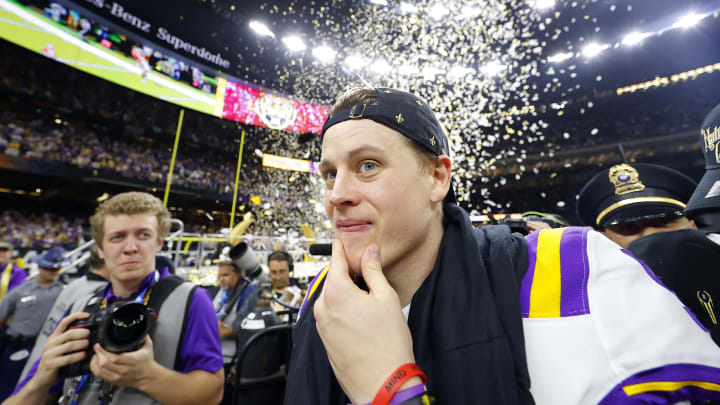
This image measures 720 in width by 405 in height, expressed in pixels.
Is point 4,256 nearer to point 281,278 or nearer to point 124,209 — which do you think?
point 281,278

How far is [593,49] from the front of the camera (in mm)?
19938

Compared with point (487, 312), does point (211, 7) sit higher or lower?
higher

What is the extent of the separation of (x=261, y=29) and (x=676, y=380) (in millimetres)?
26168

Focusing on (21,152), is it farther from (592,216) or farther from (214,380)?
(592,216)

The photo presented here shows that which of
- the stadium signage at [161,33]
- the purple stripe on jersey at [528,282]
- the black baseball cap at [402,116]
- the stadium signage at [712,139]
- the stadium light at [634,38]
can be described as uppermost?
the stadium light at [634,38]

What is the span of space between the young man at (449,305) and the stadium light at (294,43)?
25301 millimetres

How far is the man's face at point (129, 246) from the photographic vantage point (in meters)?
1.93

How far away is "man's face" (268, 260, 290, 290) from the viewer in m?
4.56

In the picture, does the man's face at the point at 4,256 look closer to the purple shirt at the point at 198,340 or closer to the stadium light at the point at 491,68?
the purple shirt at the point at 198,340

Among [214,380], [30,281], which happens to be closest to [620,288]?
[214,380]

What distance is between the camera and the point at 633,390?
708mm

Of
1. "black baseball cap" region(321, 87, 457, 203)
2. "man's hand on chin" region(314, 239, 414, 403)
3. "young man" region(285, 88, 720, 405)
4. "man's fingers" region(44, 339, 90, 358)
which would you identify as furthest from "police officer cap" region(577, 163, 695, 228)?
"man's fingers" region(44, 339, 90, 358)

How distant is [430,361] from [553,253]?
52 cm

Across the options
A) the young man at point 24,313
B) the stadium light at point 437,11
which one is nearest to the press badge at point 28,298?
the young man at point 24,313
